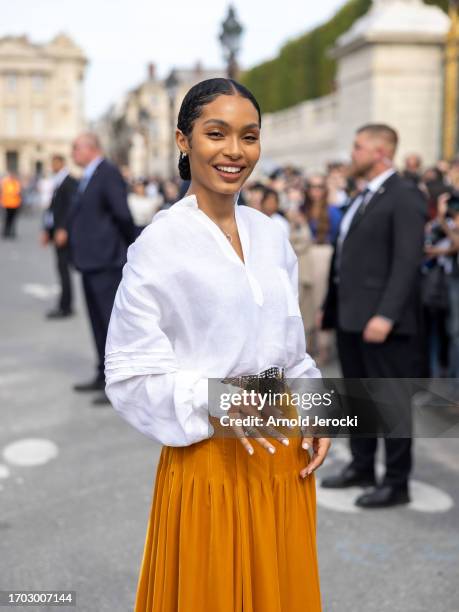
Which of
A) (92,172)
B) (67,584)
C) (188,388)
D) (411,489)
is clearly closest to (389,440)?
(411,489)

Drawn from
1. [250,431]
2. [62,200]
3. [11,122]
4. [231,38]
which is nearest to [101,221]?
[62,200]

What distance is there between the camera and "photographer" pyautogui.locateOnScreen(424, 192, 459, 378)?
5.53 metres

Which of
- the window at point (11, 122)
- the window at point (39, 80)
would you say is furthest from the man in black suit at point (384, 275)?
the window at point (39, 80)

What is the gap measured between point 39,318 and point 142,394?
323 inches

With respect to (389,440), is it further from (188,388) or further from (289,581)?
(188,388)

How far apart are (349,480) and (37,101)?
109417 mm

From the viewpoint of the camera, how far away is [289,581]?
6.38 ft

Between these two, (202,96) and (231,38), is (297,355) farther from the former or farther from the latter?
(231,38)

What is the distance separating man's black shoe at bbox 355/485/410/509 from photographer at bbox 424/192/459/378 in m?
1.71

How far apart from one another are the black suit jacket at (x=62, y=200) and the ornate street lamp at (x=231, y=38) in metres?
3.64

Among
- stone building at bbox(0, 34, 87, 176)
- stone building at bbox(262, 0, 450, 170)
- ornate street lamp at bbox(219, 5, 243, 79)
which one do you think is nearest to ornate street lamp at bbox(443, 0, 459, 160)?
stone building at bbox(262, 0, 450, 170)

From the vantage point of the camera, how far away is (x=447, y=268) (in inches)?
223

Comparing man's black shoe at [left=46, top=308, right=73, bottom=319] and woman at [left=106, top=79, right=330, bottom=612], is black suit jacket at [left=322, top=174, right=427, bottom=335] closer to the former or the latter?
woman at [left=106, top=79, right=330, bottom=612]

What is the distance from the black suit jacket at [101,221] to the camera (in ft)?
19.1
